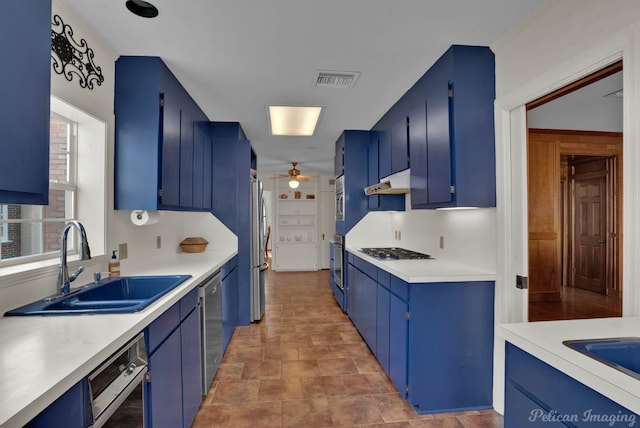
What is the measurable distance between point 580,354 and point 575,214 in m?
4.77

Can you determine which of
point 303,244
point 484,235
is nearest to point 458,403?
point 484,235

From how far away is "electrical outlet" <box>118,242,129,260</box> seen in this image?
2258 millimetres

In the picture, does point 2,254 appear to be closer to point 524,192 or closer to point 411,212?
point 524,192

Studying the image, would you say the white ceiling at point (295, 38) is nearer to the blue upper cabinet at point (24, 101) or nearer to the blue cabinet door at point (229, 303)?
the blue upper cabinet at point (24, 101)

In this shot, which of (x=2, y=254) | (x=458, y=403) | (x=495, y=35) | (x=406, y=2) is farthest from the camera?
(x=458, y=403)

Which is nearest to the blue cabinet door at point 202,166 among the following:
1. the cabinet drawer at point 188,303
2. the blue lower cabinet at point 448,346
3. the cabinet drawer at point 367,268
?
the cabinet drawer at point 188,303

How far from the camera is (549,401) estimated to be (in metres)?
0.97

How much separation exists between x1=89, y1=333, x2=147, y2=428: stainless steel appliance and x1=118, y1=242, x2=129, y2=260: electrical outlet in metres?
1.22

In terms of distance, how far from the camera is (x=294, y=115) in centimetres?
363

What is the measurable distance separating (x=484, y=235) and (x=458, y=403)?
3.81 ft

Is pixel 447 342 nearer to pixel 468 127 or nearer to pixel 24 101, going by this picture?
pixel 468 127

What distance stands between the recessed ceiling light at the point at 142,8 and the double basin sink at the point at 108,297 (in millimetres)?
1521

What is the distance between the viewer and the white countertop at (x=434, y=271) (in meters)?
2.05

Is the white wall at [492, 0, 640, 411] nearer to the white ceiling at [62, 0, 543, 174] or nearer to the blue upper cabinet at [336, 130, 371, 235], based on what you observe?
the white ceiling at [62, 0, 543, 174]
